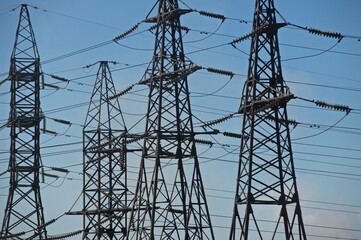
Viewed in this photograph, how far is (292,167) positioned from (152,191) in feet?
31.0

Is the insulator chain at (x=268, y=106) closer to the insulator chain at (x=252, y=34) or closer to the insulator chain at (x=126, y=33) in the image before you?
the insulator chain at (x=252, y=34)

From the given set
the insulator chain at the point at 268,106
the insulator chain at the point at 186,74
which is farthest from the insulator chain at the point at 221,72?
the insulator chain at the point at 268,106

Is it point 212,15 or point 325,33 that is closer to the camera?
point 325,33

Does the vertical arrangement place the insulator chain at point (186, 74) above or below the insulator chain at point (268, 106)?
above

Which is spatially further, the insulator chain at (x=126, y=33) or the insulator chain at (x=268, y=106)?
the insulator chain at (x=126, y=33)

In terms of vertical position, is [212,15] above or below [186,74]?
above

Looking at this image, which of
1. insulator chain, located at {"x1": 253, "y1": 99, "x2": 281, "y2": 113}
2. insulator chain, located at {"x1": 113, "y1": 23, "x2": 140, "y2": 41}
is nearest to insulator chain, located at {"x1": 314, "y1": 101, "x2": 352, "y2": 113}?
insulator chain, located at {"x1": 253, "y1": 99, "x2": 281, "y2": 113}

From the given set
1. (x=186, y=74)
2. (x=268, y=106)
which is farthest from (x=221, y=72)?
(x=268, y=106)

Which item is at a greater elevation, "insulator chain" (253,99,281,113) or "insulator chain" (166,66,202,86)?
"insulator chain" (166,66,202,86)

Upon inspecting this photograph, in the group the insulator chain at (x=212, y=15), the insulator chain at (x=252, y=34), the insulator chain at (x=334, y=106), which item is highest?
the insulator chain at (x=212, y=15)

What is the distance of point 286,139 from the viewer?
4078cm

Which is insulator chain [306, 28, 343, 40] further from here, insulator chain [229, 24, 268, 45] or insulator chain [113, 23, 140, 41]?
insulator chain [113, 23, 140, 41]

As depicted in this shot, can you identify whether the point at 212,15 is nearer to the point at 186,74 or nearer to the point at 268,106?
the point at 186,74

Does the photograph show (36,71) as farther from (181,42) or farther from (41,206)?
(181,42)
